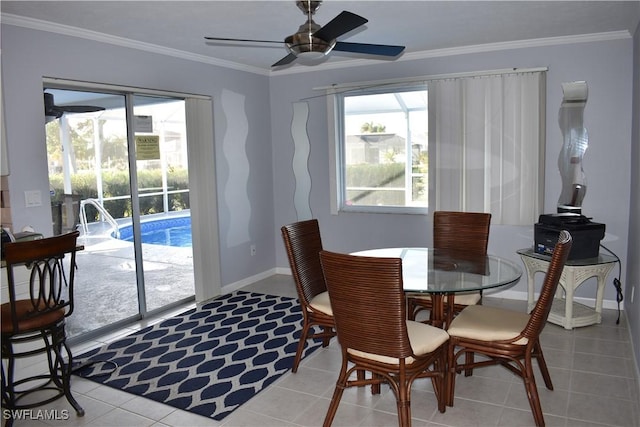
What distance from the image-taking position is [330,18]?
3.47 m

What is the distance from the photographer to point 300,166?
548cm

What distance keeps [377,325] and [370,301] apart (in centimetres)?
12

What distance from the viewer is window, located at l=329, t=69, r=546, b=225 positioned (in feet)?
14.2

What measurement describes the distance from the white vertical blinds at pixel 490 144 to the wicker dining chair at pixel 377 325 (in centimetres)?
239

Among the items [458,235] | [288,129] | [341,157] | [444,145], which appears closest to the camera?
[458,235]

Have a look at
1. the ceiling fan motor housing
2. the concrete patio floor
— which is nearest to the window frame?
the concrete patio floor

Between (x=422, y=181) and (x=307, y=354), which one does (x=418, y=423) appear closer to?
(x=307, y=354)

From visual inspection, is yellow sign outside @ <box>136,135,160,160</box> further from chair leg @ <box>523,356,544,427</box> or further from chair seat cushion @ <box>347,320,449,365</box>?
chair leg @ <box>523,356,544,427</box>

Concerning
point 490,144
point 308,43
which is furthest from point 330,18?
point 490,144

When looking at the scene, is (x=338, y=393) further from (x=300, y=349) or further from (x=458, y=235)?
(x=458, y=235)

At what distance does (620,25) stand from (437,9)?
5.18 feet

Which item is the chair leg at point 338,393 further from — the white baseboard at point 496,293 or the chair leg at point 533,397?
the white baseboard at point 496,293

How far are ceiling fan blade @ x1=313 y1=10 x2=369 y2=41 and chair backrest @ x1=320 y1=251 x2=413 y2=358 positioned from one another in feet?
3.58

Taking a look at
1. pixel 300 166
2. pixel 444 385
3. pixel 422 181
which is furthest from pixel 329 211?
pixel 444 385
